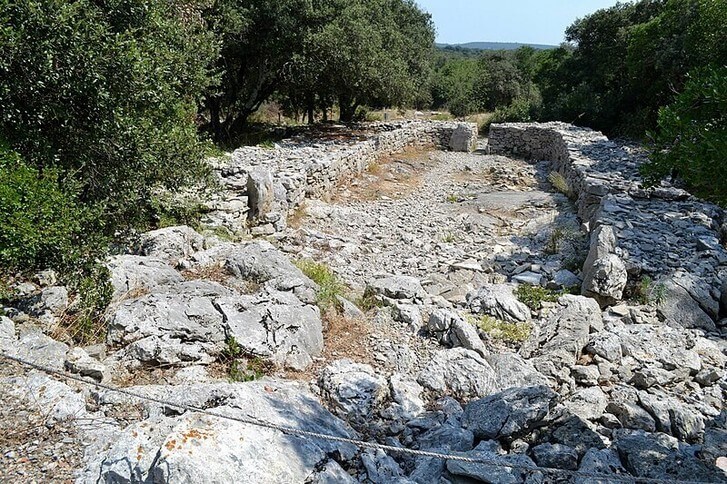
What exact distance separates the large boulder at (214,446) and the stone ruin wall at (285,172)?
214 inches

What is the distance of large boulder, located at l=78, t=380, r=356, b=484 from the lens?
287cm

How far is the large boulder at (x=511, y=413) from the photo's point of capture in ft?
13.7

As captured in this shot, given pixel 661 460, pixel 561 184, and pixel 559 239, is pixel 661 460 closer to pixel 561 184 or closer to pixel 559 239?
pixel 559 239

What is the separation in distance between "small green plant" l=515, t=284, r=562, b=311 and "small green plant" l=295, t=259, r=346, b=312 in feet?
8.89

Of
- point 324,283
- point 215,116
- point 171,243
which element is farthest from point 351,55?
point 171,243

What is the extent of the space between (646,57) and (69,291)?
62.5 ft

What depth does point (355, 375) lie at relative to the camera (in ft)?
16.2

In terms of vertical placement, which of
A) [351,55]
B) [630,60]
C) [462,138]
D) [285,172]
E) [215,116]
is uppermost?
[630,60]

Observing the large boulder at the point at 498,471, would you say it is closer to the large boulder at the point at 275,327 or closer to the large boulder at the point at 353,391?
the large boulder at the point at 353,391

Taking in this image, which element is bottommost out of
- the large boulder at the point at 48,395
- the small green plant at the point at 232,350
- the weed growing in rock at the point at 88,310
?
the small green plant at the point at 232,350

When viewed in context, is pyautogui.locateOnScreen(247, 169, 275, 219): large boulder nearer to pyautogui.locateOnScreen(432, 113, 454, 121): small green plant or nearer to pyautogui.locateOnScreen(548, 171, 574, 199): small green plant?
pyautogui.locateOnScreen(548, 171, 574, 199): small green plant

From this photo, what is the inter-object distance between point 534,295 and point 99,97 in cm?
633

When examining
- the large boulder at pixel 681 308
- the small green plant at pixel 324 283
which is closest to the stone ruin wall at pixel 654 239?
the large boulder at pixel 681 308

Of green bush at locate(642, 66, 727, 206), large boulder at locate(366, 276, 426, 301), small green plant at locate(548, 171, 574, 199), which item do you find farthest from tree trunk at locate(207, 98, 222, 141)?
green bush at locate(642, 66, 727, 206)
